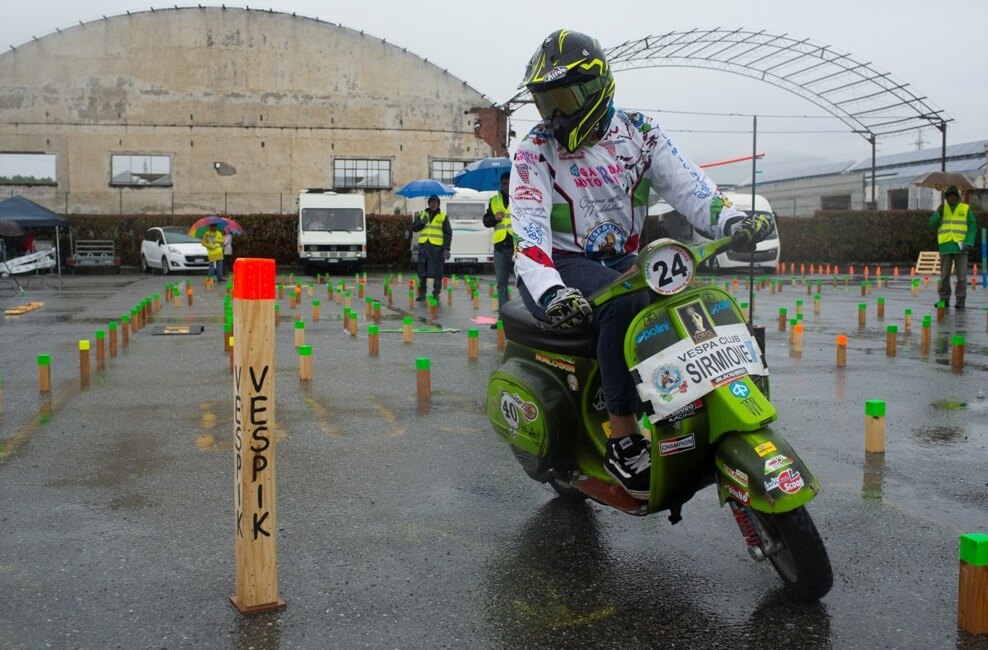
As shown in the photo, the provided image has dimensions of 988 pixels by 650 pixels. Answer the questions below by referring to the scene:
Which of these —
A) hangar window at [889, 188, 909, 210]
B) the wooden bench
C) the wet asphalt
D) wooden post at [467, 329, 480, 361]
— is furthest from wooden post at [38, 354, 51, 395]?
hangar window at [889, 188, 909, 210]

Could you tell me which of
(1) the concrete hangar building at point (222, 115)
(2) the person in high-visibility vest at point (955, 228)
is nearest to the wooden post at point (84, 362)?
(2) the person in high-visibility vest at point (955, 228)

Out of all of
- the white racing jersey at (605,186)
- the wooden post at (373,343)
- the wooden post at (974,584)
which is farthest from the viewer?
the wooden post at (373,343)

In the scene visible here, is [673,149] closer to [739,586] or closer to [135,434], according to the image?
[739,586]

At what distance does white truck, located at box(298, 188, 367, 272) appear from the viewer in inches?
1264

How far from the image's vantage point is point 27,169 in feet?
132

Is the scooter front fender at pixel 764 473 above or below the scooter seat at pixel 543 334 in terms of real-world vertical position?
below

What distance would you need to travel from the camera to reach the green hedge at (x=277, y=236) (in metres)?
35.5

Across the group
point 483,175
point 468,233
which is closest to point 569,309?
point 483,175

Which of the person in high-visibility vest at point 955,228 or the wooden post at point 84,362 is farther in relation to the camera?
the person in high-visibility vest at point 955,228

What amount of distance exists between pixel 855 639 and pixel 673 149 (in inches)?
88.2

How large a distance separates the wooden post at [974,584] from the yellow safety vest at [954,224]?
13674 millimetres

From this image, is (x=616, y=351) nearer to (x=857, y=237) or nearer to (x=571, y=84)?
(x=571, y=84)

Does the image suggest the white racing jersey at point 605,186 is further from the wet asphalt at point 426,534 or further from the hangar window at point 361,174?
the hangar window at point 361,174

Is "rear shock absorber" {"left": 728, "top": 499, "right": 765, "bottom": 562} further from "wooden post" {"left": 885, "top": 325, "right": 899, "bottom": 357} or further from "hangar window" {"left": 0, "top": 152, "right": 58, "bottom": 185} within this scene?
"hangar window" {"left": 0, "top": 152, "right": 58, "bottom": 185}
